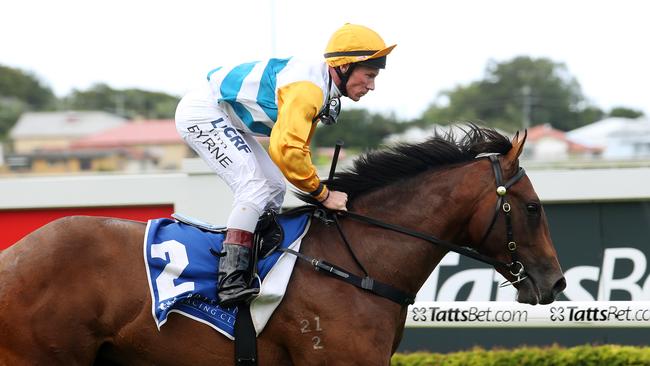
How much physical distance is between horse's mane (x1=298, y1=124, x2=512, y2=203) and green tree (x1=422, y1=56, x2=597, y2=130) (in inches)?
2125

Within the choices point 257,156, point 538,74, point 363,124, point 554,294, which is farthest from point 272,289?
point 538,74

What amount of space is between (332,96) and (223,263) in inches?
35.2

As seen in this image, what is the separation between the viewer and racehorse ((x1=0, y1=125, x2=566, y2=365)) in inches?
137

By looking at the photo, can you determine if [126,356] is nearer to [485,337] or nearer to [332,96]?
[332,96]

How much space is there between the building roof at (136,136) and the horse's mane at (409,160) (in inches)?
2037

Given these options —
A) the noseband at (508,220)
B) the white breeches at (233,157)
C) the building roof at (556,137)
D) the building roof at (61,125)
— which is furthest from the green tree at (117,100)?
the noseband at (508,220)

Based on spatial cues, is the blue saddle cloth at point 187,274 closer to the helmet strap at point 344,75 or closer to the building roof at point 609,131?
the helmet strap at point 344,75

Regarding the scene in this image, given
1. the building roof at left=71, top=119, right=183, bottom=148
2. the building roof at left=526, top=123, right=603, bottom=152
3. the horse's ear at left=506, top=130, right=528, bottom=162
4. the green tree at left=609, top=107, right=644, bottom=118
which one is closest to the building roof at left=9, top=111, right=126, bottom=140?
the building roof at left=71, top=119, right=183, bottom=148

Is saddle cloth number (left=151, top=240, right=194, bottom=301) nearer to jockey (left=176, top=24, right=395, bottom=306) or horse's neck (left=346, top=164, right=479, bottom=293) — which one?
jockey (left=176, top=24, right=395, bottom=306)

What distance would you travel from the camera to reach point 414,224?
3717mm

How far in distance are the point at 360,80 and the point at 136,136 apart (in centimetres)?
5769

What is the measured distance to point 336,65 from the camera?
3650 mm

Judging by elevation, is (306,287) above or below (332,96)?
below

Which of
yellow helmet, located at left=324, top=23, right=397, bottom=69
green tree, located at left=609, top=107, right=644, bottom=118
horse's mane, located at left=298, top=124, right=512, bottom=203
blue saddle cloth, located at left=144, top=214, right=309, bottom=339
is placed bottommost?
blue saddle cloth, located at left=144, top=214, right=309, bottom=339
